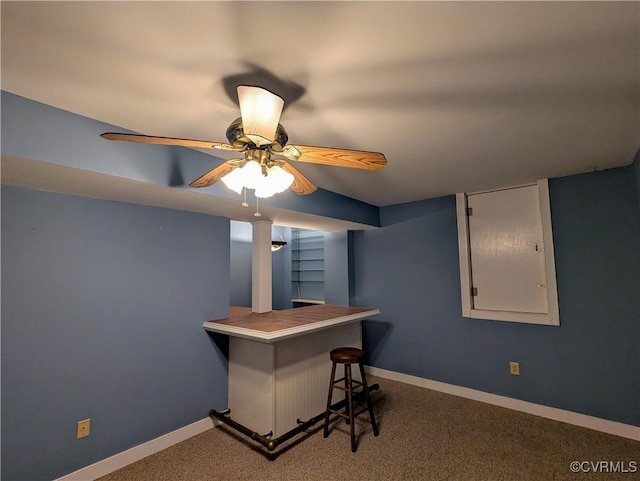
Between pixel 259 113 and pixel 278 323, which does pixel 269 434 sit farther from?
pixel 259 113

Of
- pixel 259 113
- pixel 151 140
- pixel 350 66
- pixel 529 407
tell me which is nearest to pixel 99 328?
pixel 151 140

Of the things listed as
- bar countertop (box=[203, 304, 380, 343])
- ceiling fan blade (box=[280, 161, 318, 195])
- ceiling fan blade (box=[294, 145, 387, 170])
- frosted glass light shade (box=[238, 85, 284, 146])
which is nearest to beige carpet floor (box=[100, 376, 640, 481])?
bar countertop (box=[203, 304, 380, 343])

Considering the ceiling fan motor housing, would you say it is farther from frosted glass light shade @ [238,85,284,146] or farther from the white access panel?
the white access panel

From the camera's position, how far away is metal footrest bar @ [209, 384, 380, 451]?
2148 millimetres

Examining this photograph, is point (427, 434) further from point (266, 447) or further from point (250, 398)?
point (250, 398)

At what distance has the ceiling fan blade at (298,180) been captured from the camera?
4.81 ft

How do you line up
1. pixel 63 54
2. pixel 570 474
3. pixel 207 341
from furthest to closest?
pixel 207 341, pixel 570 474, pixel 63 54

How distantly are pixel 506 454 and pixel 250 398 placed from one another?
78.2 inches

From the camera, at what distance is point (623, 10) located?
964 millimetres

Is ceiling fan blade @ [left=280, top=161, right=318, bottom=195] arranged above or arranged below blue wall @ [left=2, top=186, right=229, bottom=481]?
above

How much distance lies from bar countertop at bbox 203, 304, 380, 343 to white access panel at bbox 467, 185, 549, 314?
4.02 ft

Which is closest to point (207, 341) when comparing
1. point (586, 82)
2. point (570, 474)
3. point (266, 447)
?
point (266, 447)

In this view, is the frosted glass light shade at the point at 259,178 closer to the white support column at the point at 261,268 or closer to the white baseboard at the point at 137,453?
the white support column at the point at 261,268

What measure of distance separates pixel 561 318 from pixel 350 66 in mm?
2885
